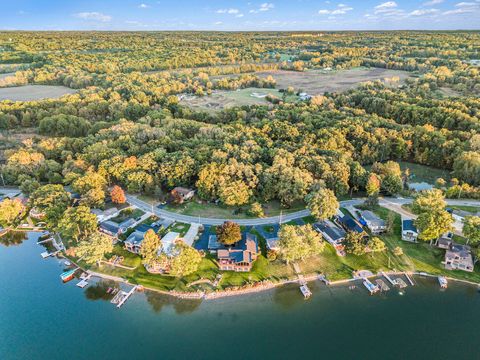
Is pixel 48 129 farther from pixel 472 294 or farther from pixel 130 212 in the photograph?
pixel 472 294

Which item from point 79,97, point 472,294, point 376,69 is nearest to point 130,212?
point 472,294

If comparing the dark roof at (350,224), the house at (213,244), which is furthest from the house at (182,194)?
the dark roof at (350,224)

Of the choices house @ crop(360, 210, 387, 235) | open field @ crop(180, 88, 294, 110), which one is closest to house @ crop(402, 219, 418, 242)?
house @ crop(360, 210, 387, 235)

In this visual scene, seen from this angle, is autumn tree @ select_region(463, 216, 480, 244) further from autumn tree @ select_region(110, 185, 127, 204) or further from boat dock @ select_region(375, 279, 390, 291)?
autumn tree @ select_region(110, 185, 127, 204)

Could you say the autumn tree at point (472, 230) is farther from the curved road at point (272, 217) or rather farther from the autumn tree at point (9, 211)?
the autumn tree at point (9, 211)

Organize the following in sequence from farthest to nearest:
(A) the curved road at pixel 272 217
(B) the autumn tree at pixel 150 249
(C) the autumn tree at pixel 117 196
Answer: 1. (C) the autumn tree at pixel 117 196
2. (A) the curved road at pixel 272 217
3. (B) the autumn tree at pixel 150 249

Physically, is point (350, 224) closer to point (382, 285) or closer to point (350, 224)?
point (350, 224)
